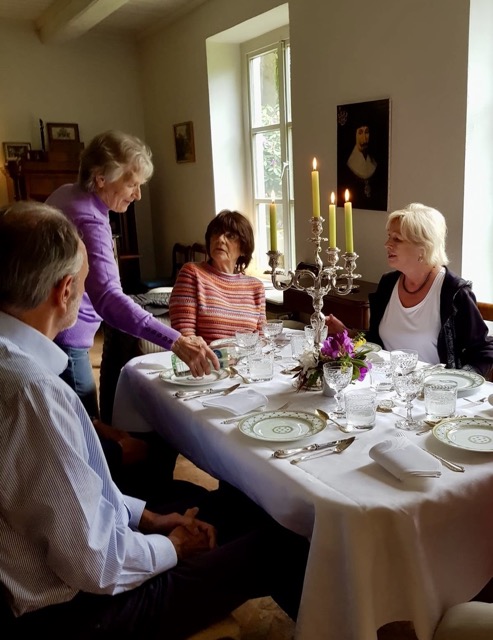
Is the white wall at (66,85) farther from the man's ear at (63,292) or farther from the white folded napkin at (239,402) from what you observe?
the man's ear at (63,292)

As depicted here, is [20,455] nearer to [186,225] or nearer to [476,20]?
[476,20]

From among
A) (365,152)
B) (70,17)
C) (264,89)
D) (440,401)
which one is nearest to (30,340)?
(440,401)

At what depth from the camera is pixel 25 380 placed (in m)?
0.99

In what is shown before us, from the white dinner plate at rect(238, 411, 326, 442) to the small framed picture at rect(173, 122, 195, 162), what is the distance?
4.04 meters

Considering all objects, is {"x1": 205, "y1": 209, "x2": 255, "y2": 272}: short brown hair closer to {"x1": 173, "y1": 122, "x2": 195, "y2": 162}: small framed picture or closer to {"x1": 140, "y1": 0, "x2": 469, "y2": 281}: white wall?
{"x1": 140, "y1": 0, "x2": 469, "y2": 281}: white wall

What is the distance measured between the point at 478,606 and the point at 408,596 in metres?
0.13

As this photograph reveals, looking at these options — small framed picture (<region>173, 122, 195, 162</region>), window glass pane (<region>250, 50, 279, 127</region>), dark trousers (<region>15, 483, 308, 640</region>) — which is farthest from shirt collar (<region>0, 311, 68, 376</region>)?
small framed picture (<region>173, 122, 195, 162</region>)

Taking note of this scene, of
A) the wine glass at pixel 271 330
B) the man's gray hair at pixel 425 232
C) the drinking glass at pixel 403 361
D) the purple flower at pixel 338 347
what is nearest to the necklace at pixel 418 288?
the man's gray hair at pixel 425 232

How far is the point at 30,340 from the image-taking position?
42.9 inches

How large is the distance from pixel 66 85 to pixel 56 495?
5.34 metres

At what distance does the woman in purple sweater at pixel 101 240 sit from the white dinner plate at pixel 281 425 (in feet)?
1.92

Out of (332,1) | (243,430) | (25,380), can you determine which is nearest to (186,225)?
(332,1)

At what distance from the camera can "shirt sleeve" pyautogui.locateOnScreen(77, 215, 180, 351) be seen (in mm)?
2066

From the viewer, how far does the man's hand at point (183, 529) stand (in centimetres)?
134
